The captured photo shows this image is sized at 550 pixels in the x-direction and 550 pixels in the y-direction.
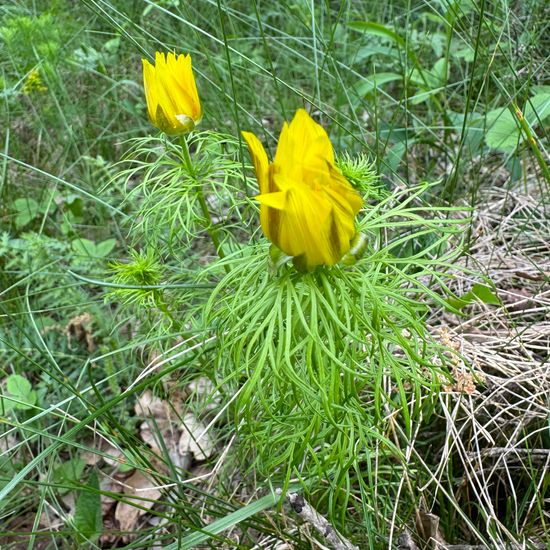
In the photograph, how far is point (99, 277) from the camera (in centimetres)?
209

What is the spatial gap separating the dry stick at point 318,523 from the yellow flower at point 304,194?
1.51 feet

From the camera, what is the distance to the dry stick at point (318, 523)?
44.5 inches

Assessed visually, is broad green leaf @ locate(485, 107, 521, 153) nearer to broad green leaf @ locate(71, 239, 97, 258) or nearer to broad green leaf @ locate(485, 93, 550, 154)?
broad green leaf @ locate(485, 93, 550, 154)

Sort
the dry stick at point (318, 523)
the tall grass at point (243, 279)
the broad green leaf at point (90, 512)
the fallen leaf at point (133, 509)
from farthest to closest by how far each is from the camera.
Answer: the fallen leaf at point (133, 509), the broad green leaf at point (90, 512), the tall grass at point (243, 279), the dry stick at point (318, 523)

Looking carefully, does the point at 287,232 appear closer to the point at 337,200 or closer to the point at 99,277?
the point at 337,200

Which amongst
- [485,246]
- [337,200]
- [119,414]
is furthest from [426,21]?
[337,200]

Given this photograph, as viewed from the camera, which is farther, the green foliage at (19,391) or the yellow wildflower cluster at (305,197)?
the green foliage at (19,391)

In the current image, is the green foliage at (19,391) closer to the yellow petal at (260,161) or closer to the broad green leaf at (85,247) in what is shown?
the broad green leaf at (85,247)

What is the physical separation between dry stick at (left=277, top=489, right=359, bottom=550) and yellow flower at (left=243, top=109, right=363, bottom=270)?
1.51ft

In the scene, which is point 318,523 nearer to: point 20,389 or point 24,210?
point 20,389

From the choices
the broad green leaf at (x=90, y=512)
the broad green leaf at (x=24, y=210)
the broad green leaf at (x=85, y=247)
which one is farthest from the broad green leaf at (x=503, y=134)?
the broad green leaf at (x=24, y=210)

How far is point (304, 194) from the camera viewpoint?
0.84 metres

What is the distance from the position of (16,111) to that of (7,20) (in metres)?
0.34

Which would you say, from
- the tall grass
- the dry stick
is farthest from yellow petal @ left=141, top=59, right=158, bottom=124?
the dry stick
